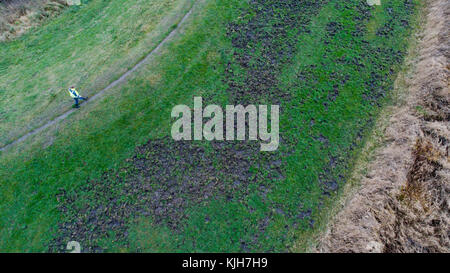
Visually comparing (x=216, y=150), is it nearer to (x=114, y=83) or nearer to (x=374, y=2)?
(x=114, y=83)

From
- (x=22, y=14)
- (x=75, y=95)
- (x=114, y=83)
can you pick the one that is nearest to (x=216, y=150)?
(x=114, y=83)

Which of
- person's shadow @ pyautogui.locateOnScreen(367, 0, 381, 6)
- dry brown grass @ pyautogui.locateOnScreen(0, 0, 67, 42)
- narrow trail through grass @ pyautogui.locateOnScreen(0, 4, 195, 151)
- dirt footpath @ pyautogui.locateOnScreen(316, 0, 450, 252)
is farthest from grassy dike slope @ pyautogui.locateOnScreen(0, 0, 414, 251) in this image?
dry brown grass @ pyautogui.locateOnScreen(0, 0, 67, 42)

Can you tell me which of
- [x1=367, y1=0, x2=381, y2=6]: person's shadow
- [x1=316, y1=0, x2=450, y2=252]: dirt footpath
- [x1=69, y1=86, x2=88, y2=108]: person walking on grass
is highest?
[x1=367, y1=0, x2=381, y2=6]: person's shadow

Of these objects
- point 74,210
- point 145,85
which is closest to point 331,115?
point 145,85

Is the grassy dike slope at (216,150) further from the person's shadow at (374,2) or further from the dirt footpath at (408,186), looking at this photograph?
the dirt footpath at (408,186)

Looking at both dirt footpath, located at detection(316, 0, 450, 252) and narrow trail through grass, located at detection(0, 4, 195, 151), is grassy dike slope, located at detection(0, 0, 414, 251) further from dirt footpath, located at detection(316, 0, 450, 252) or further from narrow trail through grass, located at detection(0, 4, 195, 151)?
dirt footpath, located at detection(316, 0, 450, 252)

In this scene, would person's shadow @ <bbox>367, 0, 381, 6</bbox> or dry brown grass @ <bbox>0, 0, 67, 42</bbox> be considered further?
dry brown grass @ <bbox>0, 0, 67, 42</bbox>

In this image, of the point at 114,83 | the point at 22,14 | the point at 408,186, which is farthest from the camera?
the point at 22,14
